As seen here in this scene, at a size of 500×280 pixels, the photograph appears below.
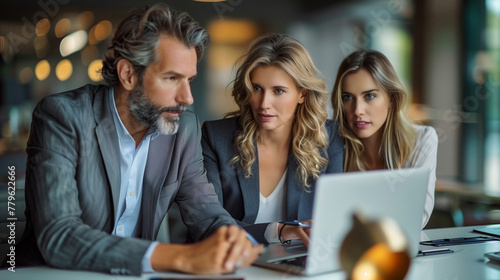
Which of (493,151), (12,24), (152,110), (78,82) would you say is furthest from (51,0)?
(493,151)

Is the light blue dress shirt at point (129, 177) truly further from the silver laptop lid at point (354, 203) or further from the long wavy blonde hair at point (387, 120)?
the long wavy blonde hair at point (387, 120)

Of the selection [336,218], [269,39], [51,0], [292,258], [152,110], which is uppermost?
[51,0]

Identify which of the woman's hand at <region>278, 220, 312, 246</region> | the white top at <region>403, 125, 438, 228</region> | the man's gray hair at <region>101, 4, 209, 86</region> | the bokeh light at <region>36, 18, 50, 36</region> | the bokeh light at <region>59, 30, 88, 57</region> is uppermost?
the bokeh light at <region>36, 18, 50, 36</region>

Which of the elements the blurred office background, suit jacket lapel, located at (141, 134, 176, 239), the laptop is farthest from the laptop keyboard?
the blurred office background

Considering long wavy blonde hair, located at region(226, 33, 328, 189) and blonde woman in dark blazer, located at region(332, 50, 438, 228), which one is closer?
long wavy blonde hair, located at region(226, 33, 328, 189)

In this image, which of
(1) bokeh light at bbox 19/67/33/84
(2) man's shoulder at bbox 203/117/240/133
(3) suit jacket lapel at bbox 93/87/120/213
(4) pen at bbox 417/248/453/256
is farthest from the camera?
(1) bokeh light at bbox 19/67/33/84

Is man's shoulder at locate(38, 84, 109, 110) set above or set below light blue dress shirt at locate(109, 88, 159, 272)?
above

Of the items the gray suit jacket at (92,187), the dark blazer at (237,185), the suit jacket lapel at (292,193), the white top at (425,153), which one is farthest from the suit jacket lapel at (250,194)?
the white top at (425,153)

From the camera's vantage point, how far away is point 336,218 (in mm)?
1264

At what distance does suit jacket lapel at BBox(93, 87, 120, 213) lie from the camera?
1.75 meters

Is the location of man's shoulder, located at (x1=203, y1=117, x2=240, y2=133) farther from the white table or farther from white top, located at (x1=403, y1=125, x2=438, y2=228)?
the white table

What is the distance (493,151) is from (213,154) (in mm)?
4543

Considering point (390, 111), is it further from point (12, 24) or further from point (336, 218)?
point (12, 24)

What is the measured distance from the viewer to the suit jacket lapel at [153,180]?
1911mm
